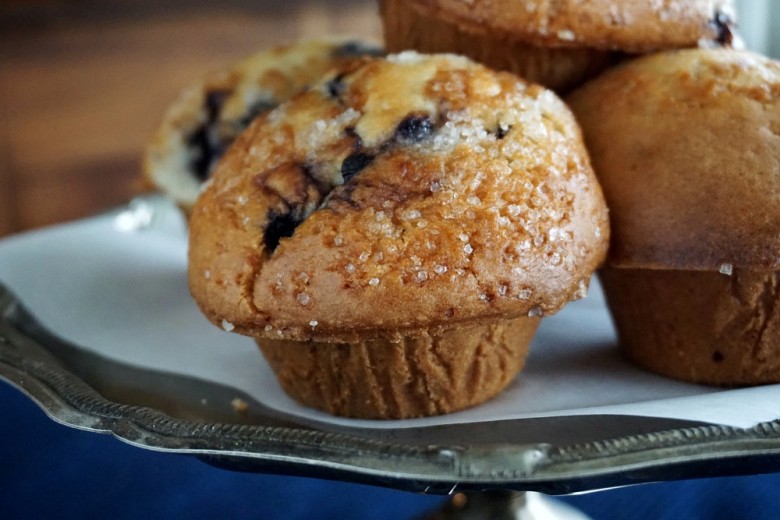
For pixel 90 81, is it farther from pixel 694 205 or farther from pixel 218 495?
pixel 694 205

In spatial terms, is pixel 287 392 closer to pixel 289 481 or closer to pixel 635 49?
pixel 289 481

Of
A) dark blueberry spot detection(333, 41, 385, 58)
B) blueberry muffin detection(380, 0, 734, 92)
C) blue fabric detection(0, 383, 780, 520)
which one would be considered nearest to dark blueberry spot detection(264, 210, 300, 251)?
blueberry muffin detection(380, 0, 734, 92)

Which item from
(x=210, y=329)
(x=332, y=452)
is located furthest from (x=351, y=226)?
(x=210, y=329)

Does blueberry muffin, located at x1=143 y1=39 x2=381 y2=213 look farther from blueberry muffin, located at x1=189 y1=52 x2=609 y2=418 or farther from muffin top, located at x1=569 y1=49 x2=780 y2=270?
muffin top, located at x1=569 y1=49 x2=780 y2=270

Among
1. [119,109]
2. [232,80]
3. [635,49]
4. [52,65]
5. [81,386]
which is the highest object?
[635,49]

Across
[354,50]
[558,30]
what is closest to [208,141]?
[354,50]

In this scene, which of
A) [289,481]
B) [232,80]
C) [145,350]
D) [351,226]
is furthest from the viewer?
[232,80]

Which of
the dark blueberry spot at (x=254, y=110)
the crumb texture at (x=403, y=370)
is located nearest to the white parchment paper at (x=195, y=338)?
the crumb texture at (x=403, y=370)
